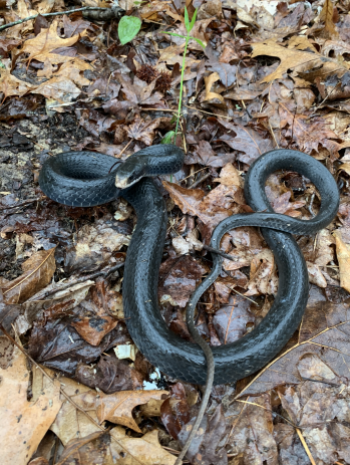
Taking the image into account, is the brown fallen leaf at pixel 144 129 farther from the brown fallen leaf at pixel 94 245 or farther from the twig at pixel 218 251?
the twig at pixel 218 251

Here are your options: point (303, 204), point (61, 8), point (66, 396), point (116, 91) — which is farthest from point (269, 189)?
point (61, 8)

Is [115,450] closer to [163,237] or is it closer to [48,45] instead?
[163,237]

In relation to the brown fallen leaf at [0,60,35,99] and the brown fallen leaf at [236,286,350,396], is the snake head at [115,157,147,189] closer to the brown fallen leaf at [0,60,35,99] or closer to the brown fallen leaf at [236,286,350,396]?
the brown fallen leaf at [0,60,35,99]

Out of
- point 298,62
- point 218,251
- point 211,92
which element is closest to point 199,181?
point 218,251

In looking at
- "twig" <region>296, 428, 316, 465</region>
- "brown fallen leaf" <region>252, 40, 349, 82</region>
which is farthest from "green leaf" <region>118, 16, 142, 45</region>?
"twig" <region>296, 428, 316, 465</region>

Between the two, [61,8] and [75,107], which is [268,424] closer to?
[75,107]

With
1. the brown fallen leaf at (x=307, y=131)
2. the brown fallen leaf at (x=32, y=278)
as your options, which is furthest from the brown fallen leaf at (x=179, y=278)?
the brown fallen leaf at (x=307, y=131)
